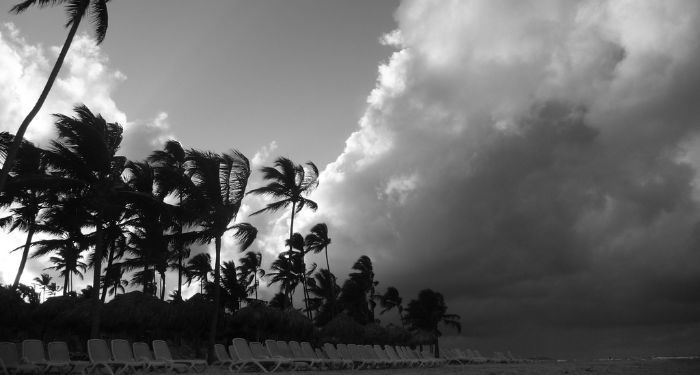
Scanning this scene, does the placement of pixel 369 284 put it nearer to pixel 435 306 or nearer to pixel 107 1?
pixel 435 306

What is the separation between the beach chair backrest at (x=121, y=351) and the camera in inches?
426

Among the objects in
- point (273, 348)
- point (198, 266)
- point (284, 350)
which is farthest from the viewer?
point (198, 266)

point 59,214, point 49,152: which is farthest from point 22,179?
point 59,214

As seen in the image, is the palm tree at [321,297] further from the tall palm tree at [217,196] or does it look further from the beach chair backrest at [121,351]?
the beach chair backrest at [121,351]

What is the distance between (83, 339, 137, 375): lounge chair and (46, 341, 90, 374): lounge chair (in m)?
0.13

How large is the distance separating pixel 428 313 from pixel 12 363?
47.7 metres

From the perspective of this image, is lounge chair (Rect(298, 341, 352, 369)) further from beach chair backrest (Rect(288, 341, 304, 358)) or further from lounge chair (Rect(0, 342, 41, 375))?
lounge chair (Rect(0, 342, 41, 375))

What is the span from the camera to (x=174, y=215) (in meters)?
19.6

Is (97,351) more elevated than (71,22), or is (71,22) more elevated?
(71,22)

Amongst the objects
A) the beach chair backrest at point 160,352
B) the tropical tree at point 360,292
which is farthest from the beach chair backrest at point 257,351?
the tropical tree at point 360,292

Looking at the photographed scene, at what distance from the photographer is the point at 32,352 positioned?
400 inches

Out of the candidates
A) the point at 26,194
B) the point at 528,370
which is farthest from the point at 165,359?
the point at 26,194

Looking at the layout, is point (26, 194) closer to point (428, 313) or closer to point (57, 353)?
point (57, 353)

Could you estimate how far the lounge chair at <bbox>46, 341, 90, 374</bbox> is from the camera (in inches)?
403
